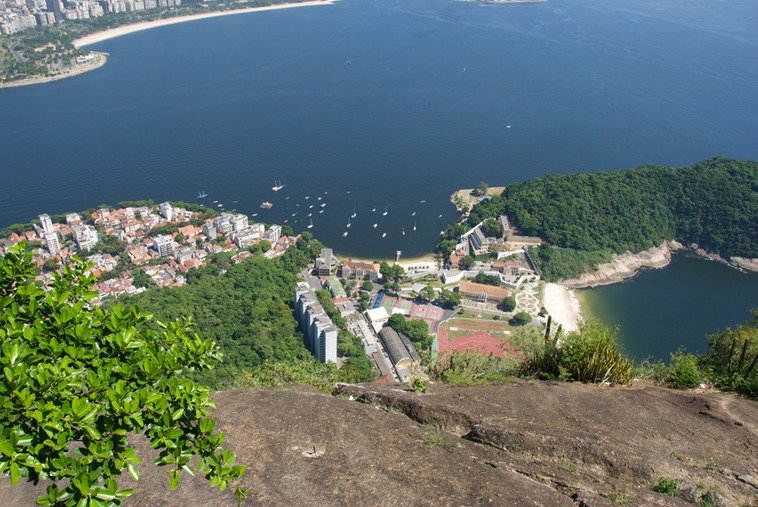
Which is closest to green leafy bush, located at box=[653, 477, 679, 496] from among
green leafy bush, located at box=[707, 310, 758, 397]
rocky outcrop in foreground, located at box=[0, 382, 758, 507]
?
→ rocky outcrop in foreground, located at box=[0, 382, 758, 507]

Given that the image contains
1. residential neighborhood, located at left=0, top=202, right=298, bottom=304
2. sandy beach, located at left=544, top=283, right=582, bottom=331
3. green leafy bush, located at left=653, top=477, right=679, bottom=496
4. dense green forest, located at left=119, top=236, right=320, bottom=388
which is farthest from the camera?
residential neighborhood, located at left=0, top=202, right=298, bottom=304

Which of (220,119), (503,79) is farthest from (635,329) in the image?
(503,79)

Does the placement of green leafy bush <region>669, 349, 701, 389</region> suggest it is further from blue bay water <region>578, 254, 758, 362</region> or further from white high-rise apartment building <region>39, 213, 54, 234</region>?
white high-rise apartment building <region>39, 213, 54, 234</region>

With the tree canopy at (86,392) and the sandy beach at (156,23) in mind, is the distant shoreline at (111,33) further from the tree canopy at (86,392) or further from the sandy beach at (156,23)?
the tree canopy at (86,392)

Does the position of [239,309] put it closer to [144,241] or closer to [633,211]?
[144,241]

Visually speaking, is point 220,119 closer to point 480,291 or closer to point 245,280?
point 245,280

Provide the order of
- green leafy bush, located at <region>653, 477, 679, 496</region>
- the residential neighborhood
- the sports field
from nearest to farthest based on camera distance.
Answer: green leafy bush, located at <region>653, 477, 679, 496</region>, the sports field, the residential neighborhood

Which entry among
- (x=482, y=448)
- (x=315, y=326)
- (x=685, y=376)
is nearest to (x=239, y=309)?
(x=315, y=326)
